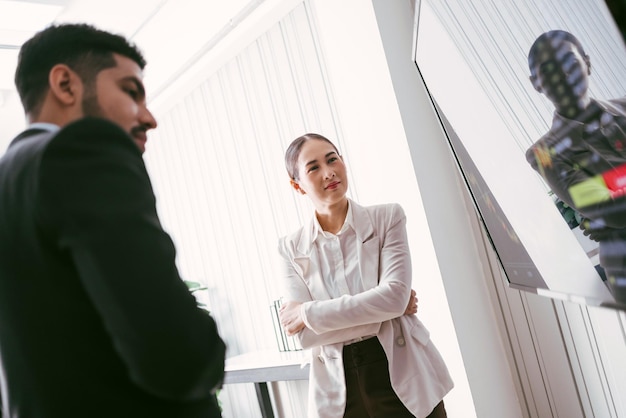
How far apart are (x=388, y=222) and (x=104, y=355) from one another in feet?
4.24

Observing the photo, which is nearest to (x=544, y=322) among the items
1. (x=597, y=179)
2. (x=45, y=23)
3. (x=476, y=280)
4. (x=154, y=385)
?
(x=476, y=280)

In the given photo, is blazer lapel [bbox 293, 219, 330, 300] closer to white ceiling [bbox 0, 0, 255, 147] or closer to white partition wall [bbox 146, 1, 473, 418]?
white partition wall [bbox 146, 1, 473, 418]

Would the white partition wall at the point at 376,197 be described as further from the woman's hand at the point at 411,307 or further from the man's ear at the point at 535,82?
the man's ear at the point at 535,82

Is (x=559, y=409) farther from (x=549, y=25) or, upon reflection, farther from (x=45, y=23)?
(x=45, y=23)

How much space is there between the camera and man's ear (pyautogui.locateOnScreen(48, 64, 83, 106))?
827mm

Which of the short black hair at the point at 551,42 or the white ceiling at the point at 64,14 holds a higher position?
the white ceiling at the point at 64,14

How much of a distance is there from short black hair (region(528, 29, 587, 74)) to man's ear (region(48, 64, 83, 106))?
0.71 meters

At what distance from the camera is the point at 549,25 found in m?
0.77

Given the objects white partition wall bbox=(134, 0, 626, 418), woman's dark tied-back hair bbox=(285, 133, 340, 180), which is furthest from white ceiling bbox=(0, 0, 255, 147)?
woman's dark tied-back hair bbox=(285, 133, 340, 180)

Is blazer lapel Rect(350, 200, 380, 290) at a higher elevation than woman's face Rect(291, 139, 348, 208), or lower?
lower

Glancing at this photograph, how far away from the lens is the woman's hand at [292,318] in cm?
178

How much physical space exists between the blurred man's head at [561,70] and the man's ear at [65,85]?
0.71 metres

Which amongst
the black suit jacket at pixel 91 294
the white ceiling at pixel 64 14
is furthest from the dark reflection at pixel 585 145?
the white ceiling at pixel 64 14

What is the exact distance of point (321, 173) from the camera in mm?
1930
